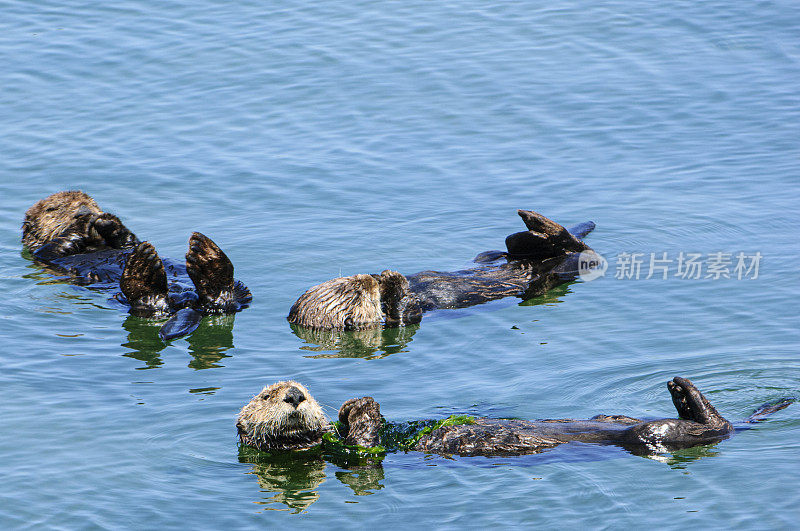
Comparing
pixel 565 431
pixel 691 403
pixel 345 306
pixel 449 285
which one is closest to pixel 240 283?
pixel 345 306

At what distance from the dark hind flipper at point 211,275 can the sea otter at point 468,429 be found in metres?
2.06

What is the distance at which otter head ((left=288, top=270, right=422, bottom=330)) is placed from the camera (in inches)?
301

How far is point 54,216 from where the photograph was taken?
357 inches

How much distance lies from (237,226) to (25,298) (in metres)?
2.19

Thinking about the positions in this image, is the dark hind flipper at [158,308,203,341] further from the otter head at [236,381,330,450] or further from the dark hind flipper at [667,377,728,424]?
the dark hind flipper at [667,377,728,424]

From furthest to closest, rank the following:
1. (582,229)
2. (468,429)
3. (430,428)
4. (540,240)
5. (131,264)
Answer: (582,229) < (540,240) < (131,264) < (430,428) < (468,429)

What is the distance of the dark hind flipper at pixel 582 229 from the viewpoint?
8734 millimetres

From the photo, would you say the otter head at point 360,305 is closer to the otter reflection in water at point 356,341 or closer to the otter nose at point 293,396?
the otter reflection in water at point 356,341

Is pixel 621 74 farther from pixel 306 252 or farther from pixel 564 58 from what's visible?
pixel 306 252

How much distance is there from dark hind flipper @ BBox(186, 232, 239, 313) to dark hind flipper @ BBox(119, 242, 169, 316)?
0.89 ft

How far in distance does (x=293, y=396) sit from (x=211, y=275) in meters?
2.47

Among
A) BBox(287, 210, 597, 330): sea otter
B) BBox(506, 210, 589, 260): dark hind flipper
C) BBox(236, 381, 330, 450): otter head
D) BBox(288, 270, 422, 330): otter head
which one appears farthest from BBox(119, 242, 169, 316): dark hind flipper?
BBox(506, 210, 589, 260): dark hind flipper

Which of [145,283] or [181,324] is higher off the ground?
[145,283]

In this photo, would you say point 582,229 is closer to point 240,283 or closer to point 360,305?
point 360,305
